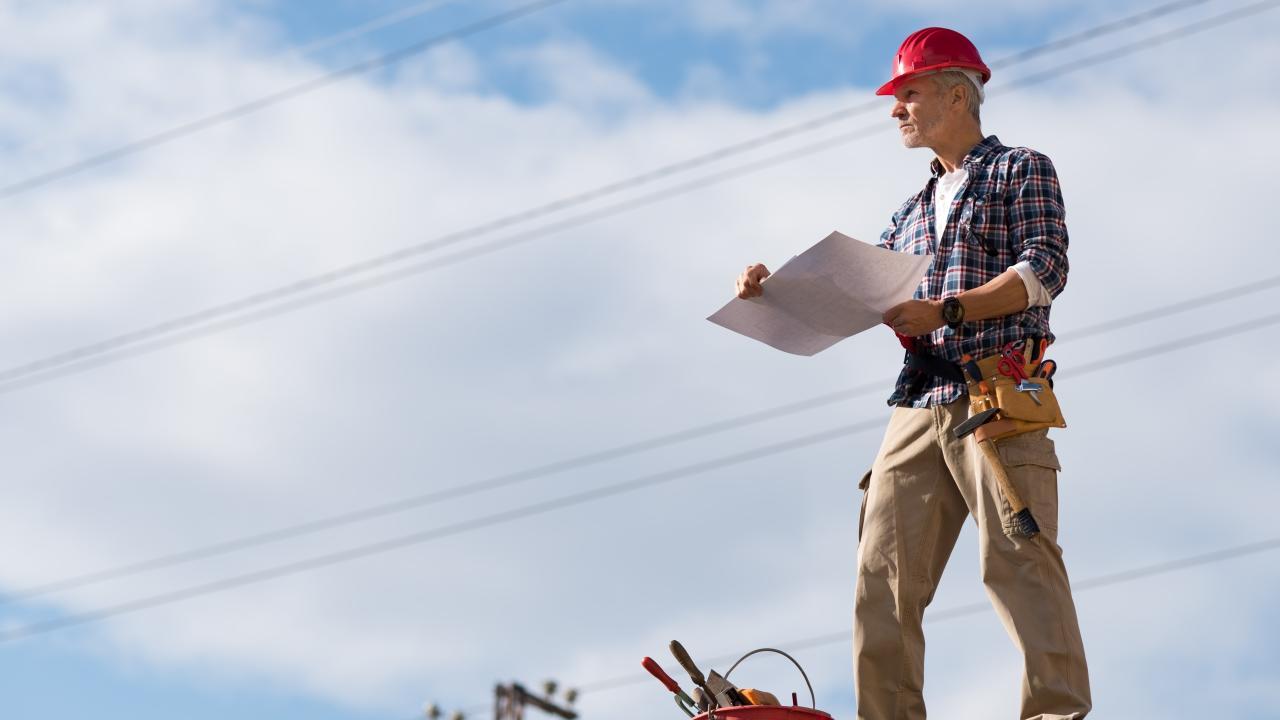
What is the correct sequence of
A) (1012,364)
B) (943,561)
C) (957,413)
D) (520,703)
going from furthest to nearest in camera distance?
(520,703) < (943,561) < (957,413) < (1012,364)

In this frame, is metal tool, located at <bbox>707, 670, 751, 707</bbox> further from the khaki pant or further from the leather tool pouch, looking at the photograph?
the leather tool pouch

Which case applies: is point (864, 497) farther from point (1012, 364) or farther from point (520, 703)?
point (520, 703)

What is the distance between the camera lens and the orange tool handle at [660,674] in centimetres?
695

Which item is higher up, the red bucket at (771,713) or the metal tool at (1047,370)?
the metal tool at (1047,370)

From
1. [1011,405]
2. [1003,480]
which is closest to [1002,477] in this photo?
[1003,480]

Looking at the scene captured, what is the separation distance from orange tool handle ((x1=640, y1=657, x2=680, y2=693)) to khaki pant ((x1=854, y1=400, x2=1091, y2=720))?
648mm

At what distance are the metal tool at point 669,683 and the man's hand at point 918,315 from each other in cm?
150

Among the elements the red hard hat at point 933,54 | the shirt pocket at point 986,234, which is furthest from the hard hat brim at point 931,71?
the shirt pocket at point 986,234

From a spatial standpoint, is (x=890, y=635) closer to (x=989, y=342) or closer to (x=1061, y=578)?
(x=1061, y=578)

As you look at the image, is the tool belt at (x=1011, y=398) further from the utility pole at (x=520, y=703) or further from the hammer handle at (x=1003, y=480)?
the utility pole at (x=520, y=703)

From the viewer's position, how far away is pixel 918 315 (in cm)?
657

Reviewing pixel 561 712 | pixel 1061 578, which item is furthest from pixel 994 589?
pixel 561 712

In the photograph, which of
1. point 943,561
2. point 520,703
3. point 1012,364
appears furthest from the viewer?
point 520,703

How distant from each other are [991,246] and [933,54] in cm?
72
